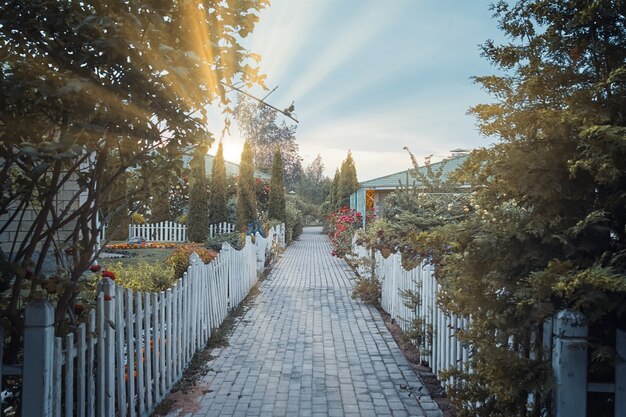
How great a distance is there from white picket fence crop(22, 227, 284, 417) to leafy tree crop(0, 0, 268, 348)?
234 mm

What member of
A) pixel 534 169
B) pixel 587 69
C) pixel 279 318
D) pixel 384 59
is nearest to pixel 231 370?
pixel 279 318

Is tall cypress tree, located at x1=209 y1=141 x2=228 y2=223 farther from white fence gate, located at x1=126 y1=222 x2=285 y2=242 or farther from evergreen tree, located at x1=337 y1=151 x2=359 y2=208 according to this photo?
evergreen tree, located at x1=337 y1=151 x2=359 y2=208

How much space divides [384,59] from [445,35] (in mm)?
2401

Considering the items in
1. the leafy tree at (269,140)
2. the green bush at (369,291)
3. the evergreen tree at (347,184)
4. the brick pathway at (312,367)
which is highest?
the leafy tree at (269,140)

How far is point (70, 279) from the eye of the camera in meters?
2.94

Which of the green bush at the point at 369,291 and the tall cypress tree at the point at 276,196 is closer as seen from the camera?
the green bush at the point at 369,291

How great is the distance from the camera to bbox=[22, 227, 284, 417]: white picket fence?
2.57 m

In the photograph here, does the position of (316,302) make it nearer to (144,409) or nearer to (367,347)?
(367,347)

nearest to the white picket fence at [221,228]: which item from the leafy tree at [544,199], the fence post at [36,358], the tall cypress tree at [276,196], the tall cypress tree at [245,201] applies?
the tall cypress tree at [245,201]

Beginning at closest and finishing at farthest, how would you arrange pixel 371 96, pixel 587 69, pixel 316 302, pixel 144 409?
pixel 587 69, pixel 144 409, pixel 316 302, pixel 371 96

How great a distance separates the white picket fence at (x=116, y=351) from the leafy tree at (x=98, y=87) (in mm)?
234

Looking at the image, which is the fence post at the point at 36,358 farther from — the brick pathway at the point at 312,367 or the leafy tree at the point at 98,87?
the brick pathway at the point at 312,367

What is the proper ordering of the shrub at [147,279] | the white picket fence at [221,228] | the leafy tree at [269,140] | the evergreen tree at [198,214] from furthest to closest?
the leafy tree at [269,140] < the white picket fence at [221,228] < the evergreen tree at [198,214] < the shrub at [147,279]

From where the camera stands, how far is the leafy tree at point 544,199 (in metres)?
2.17
